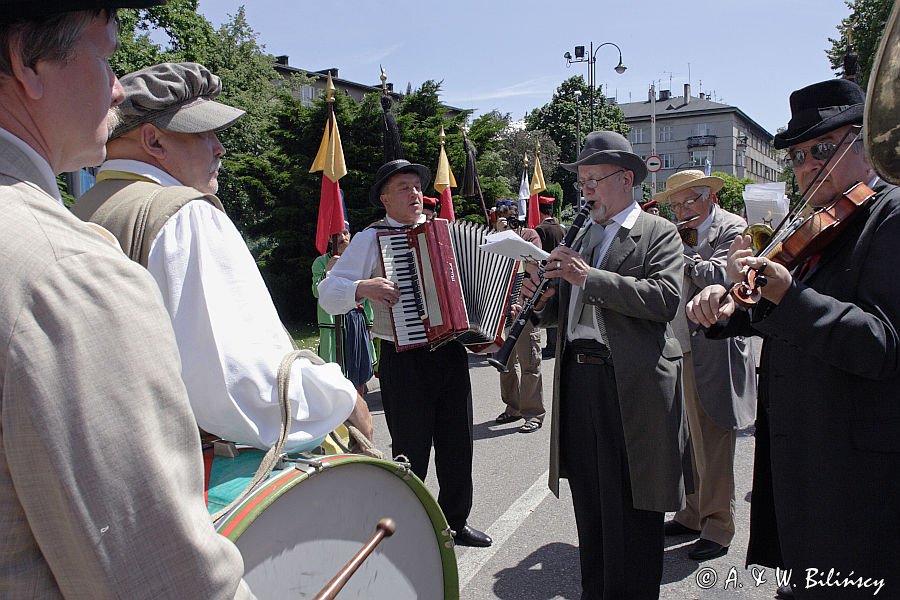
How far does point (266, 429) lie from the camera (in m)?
1.56

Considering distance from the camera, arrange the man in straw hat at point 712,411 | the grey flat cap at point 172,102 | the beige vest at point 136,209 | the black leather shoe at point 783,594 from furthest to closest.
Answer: the man in straw hat at point 712,411
the black leather shoe at point 783,594
the grey flat cap at point 172,102
the beige vest at point 136,209

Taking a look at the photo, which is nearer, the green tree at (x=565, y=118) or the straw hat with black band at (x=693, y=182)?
the straw hat with black band at (x=693, y=182)

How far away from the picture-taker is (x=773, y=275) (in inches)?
84.5

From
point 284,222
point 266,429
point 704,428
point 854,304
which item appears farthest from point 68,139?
point 284,222

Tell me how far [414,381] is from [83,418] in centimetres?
314

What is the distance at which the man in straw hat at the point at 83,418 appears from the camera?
819mm

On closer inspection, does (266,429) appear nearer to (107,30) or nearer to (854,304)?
(107,30)

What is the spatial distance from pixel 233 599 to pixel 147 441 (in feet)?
0.90

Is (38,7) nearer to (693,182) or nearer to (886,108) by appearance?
(886,108)

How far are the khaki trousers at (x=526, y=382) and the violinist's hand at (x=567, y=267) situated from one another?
11.3 feet

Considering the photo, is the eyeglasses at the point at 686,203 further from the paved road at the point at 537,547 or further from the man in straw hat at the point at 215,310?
the man in straw hat at the point at 215,310

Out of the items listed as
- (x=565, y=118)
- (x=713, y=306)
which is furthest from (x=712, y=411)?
(x=565, y=118)

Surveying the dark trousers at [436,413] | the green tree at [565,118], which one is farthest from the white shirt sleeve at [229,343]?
the green tree at [565,118]

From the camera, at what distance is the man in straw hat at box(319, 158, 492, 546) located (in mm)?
3951
